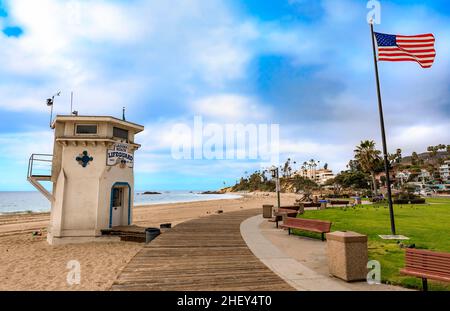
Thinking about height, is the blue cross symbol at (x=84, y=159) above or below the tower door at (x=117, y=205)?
above

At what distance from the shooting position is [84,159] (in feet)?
51.6

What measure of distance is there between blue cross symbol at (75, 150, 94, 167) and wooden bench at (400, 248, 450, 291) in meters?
16.2

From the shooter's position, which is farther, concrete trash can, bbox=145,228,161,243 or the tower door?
the tower door

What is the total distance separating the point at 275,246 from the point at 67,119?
14.3m

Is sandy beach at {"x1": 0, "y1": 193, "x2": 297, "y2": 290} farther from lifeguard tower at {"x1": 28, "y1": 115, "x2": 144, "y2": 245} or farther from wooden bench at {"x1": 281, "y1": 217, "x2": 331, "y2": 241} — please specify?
wooden bench at {"x1": 281, "y1": 217, "x2": 331, "y2": 241}

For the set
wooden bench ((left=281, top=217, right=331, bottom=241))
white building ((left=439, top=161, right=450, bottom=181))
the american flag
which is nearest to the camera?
wooden bench ((left=281, top=217, right=331, bottom=241))

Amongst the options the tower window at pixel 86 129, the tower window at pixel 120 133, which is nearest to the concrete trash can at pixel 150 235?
the tower window at pixel 120 133

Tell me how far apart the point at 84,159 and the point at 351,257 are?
1539 centimetres

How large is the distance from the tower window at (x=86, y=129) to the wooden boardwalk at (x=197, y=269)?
8.71 metres

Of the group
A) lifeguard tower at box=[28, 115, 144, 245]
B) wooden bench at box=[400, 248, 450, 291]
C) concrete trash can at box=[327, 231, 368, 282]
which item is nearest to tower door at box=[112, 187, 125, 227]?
lifeguard tower at box=[28, 115, 144, 245]

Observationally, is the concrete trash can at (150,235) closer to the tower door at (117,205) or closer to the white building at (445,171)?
the tower door at (117,205)

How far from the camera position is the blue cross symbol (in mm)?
15734

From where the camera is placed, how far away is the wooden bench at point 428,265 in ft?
17.2
